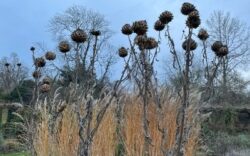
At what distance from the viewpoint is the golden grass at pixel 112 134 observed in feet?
16.5

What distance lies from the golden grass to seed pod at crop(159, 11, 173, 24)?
6.32 ft

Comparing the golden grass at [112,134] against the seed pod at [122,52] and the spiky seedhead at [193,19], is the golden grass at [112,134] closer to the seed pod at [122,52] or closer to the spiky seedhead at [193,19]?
the seed pod at [122,52]

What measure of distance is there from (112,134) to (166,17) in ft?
7.68

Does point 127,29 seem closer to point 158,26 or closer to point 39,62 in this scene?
point 158,26

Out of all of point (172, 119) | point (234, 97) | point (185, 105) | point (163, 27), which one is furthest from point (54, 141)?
point (234, 97)

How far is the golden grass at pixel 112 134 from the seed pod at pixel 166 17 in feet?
6.32

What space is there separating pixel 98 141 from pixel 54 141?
1.51 feet

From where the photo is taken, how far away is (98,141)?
5023 mm

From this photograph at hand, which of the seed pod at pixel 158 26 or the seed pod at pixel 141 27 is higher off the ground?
the seed pod at pixel 158 26

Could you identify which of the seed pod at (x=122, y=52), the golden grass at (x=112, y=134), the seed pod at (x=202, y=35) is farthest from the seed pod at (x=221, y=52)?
the golden grass at (x=112, y=134)

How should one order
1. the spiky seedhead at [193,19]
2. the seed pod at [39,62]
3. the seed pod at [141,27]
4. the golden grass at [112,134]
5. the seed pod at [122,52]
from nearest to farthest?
1. the spiky seedhead at [193,19]
2. the seed pod at [141,27]
3. the seed pod at [122,52]
4. the seed pod at [39,62]
5. the golden grass at [112,134]

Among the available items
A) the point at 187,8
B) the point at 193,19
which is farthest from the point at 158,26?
the point at 193,19

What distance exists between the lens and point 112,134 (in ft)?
17.1

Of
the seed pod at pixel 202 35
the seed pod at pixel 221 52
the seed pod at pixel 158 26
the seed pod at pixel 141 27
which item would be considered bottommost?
the seed pod at pixel 221 52
